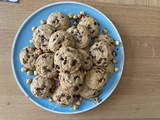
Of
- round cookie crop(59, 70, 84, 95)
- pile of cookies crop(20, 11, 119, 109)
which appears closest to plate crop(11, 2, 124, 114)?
pile of cookies crop(20, 11, 119, 109)

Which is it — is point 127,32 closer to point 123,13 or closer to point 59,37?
point 123,13

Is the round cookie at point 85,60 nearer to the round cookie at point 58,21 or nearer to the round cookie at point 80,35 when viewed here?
the round cookie at point 80,35

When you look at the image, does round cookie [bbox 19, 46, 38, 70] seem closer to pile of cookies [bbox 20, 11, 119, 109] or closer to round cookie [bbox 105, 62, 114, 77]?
pile of cookies [bbox 20, 11, 119, 109]

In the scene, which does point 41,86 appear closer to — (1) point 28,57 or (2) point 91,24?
(1) point 28,57

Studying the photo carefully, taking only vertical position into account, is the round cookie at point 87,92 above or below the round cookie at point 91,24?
below

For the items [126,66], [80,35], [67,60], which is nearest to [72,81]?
[67,60]

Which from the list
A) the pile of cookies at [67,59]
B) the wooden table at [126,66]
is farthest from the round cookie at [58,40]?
the wooden table at [126,66]
